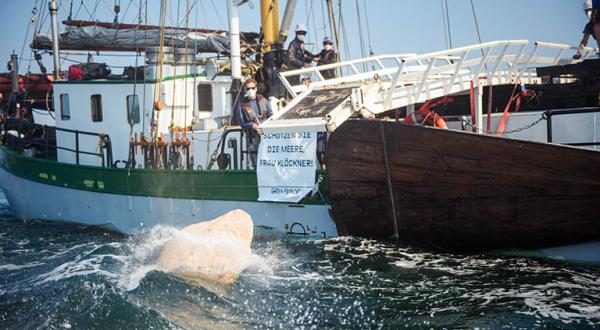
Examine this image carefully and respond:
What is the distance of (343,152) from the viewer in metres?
9.68

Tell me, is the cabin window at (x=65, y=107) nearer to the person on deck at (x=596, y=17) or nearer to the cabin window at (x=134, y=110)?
the cabin window at (x=134, y=110)

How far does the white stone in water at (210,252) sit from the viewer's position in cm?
877

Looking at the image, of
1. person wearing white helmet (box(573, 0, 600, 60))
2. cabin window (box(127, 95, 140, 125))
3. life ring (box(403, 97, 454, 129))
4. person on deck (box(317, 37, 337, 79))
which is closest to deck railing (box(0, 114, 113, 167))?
cabin window (box(127, 95, 140, 125))

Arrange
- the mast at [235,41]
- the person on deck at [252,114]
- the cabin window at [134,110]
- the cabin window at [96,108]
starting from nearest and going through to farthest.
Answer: the person on deck at [252,114], the mast at [235,41], the cabin window at [134,110], the cabin window at [96,108]

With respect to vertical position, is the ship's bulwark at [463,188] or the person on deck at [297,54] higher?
the person on deck at [297,54]

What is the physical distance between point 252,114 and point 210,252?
3.41 meters

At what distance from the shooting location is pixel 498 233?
9109 millimetres

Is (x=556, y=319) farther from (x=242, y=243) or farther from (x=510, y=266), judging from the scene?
(x=242, y=243)

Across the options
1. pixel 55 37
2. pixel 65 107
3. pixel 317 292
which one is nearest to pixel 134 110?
pixel 65 107

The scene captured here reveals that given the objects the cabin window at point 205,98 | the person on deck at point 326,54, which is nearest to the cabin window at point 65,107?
the cabin window at point 205,98

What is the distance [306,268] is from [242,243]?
1065mm

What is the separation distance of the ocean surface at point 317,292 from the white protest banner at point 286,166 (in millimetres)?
907

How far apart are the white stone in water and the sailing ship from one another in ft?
4.54

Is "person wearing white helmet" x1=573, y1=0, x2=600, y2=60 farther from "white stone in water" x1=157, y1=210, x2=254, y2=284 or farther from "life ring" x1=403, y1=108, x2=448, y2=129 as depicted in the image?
"white stone in water" x1=157, y1=210, x2=254, y2=284
